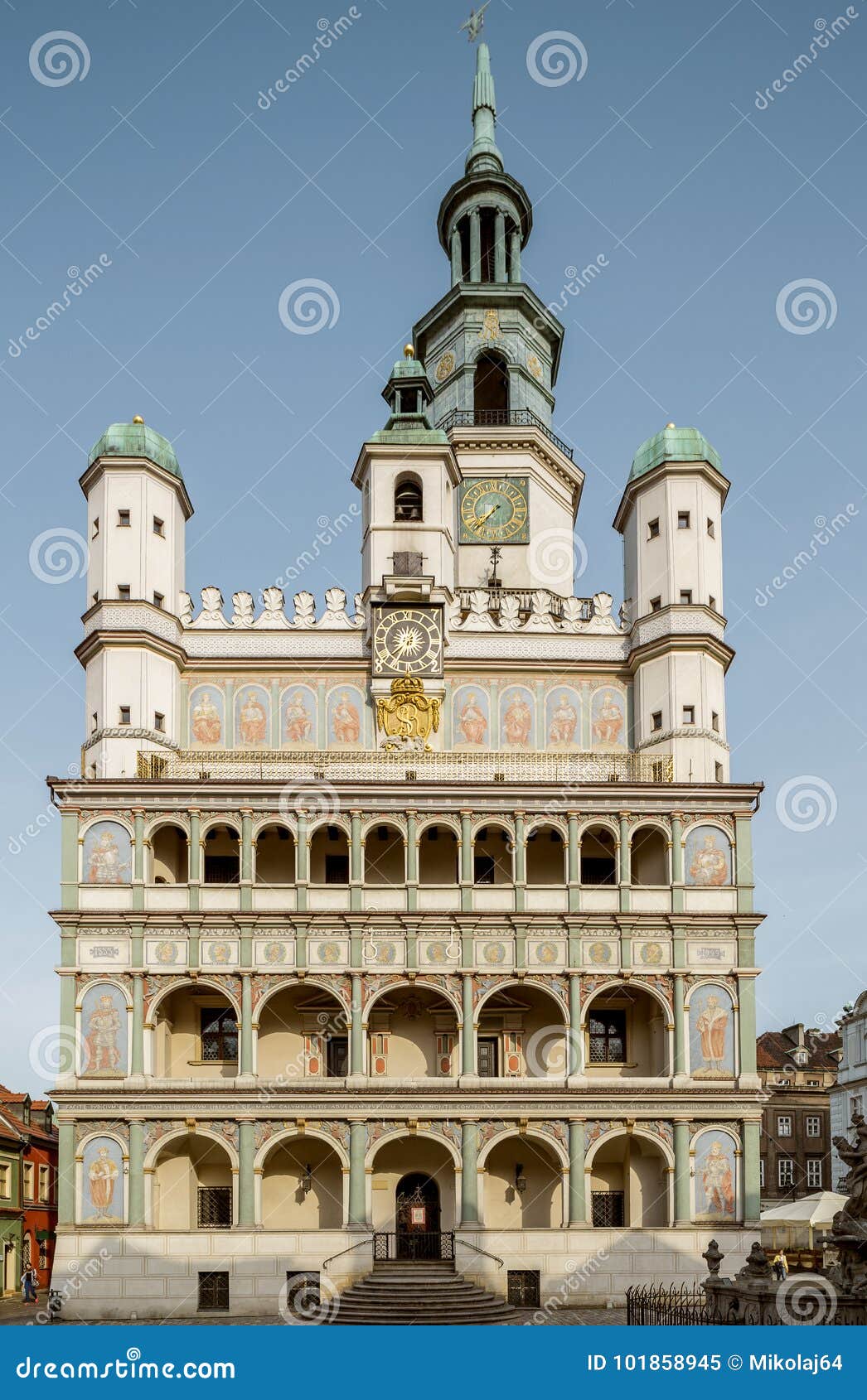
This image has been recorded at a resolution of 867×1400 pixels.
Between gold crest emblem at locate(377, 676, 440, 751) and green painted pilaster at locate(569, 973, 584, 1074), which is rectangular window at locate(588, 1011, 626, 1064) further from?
gold crest emblem at locate(377, 676, 440, 751)

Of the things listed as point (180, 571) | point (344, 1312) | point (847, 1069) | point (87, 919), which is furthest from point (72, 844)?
point (847, 1069)

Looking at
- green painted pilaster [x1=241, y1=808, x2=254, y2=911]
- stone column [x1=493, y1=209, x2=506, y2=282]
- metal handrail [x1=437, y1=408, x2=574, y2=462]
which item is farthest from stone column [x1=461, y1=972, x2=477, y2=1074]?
stone column [x1=493, y1=209, x2=506, y2=282]

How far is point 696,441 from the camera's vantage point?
5084 centimetres

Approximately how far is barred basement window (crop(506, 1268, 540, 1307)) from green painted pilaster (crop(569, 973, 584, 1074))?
527cm

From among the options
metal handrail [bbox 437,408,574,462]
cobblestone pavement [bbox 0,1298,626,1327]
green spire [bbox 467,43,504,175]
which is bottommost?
cobblestone pavement [bbox 0,1298,626,1327]

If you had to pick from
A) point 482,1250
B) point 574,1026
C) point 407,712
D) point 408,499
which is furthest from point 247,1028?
point 408,499

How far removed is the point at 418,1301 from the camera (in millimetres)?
39625

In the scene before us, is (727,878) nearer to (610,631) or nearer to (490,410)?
(610,631)

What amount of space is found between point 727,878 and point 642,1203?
9.20 m

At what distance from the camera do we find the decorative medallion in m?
58.6

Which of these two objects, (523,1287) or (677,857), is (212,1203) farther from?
(677,857)

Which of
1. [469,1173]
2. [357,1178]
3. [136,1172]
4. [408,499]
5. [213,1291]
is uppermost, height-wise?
[408,499]

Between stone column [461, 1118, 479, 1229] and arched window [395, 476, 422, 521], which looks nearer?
stone column [461, 1118, 479, 1229]

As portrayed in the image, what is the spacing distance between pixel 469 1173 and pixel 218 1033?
26.4ft
